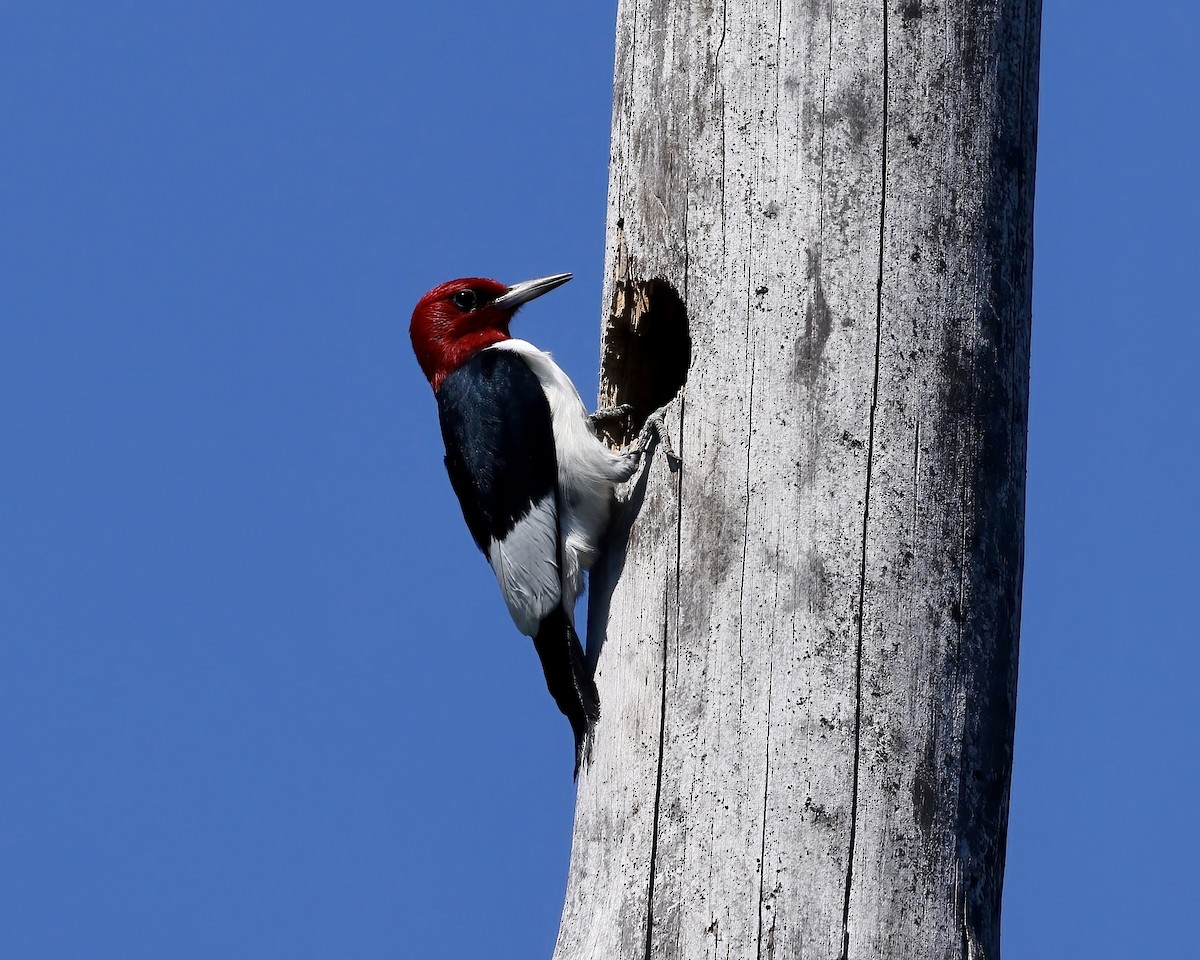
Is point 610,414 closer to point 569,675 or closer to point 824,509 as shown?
point 569,675

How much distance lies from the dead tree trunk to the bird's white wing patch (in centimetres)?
31

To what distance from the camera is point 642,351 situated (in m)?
3.84

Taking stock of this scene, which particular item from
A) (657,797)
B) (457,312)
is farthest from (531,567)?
(457,312)

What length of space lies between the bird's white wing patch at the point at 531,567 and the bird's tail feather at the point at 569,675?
0.16 feet

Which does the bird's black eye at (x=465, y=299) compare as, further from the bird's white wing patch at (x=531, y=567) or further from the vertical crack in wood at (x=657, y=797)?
the vertical crack in wood at (x=657, y=797)

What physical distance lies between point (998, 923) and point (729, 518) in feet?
3.14

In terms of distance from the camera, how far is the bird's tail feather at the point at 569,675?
3506 millimetres

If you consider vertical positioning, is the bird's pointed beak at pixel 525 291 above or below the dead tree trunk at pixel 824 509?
above

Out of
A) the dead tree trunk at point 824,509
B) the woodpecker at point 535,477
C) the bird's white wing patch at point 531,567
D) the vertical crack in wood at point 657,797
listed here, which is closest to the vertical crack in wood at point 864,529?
the dead tree trunk at point 824,509

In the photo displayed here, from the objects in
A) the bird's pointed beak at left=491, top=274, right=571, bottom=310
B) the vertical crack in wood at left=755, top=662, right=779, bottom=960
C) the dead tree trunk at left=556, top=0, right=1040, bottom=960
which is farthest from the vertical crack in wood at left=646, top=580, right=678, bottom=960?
the bird's pointed beak at left=491, top=274, right=571, bottom=310

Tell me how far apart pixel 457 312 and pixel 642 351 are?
1.16m

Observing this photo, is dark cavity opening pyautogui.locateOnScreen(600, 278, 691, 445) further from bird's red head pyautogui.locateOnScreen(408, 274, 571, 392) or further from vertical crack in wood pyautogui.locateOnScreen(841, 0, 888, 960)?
bird's red head pyautogui.locateOnScreen(408, 274, 571, 392)

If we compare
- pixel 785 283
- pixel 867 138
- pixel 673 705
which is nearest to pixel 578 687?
pixel 673 705

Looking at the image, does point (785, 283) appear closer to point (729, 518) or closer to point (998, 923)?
point (729, 518)
